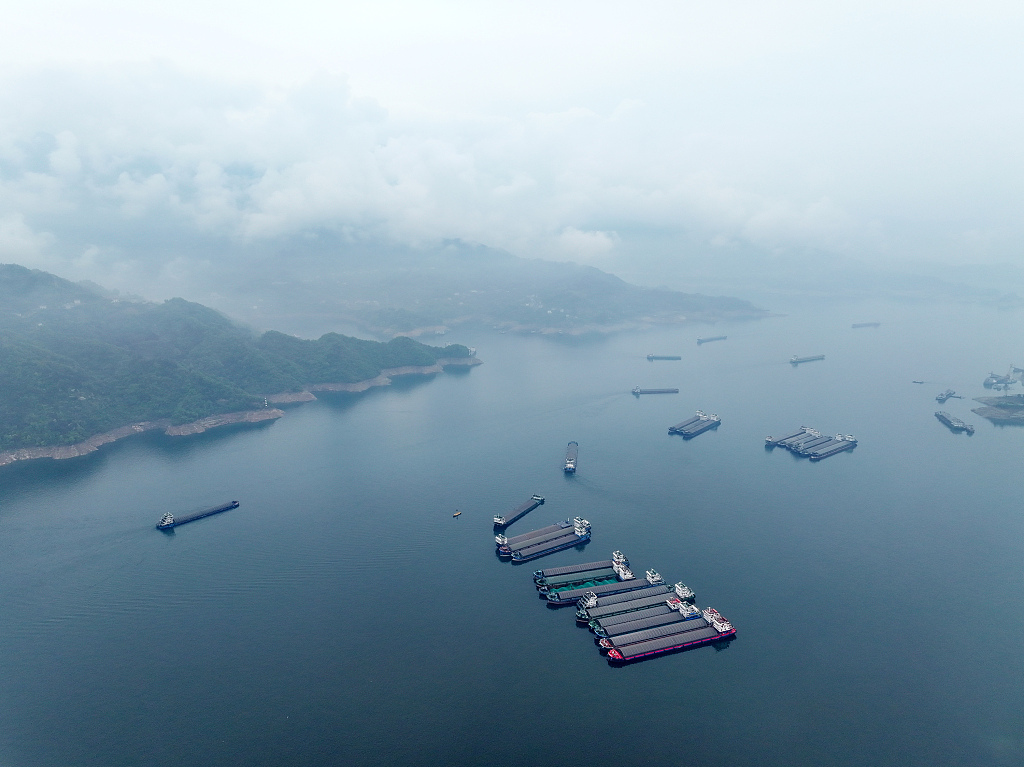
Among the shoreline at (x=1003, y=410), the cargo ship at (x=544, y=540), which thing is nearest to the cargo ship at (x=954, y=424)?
the shoreline at (x=1003, y=410)

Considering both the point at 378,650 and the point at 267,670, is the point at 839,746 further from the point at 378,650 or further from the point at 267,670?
the point at 267,670

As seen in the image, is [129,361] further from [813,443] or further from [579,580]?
[813,443]

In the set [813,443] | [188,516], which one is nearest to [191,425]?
[188,516]

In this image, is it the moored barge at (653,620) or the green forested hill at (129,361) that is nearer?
→ the moored barge at (653,620)

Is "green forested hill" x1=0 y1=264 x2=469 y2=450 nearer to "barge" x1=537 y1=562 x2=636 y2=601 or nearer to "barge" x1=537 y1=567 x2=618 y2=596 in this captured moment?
"barge" x1=537 y1=567 x2=618 y2=596

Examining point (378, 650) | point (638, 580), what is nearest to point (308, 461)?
point (378, 650)

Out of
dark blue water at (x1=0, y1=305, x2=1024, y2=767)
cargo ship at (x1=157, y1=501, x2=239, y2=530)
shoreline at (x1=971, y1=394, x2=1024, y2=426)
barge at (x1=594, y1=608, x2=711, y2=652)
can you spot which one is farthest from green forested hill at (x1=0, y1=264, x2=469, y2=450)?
shoreline at (x1=971, y1=394, x2=1024, y2=426)

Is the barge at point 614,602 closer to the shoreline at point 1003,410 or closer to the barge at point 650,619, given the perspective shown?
the barge at point 650,619
